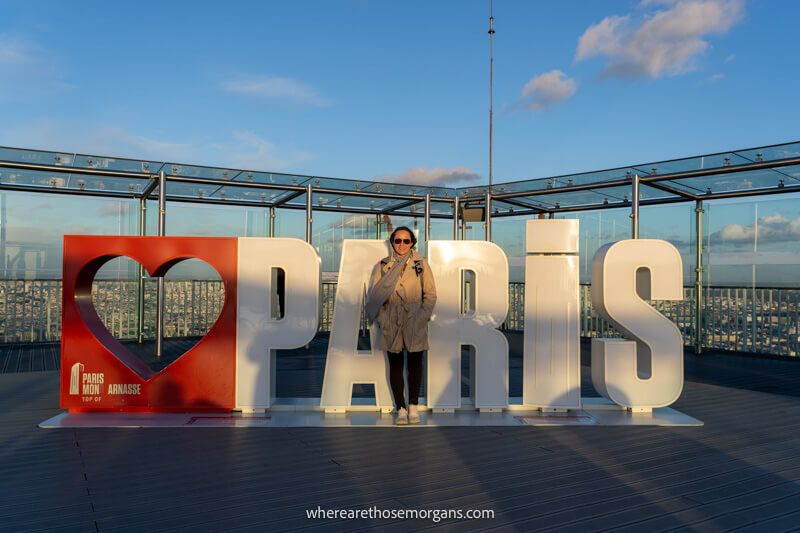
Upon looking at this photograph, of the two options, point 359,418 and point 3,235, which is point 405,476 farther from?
point 3,235

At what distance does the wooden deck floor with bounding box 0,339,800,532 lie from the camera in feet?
10.8

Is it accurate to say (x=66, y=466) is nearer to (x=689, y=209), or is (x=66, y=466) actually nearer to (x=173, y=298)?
(x=173, y=298)

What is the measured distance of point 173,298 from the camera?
11961 mm

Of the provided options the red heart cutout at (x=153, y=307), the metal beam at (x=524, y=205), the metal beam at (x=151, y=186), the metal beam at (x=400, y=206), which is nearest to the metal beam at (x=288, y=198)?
the red heart cutout at (x=153, y=307)

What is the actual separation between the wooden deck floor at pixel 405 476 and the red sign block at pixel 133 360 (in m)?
0.64

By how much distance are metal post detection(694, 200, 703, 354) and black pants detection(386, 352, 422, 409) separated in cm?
678

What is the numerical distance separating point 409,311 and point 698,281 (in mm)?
6920

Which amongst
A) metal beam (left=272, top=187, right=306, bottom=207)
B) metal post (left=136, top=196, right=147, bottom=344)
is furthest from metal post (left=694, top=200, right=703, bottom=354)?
metal post (left=136, top=196, right=147, bottom=344)

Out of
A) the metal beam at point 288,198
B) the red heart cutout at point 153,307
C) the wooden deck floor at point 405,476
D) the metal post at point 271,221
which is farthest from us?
the metal post at point 271,221

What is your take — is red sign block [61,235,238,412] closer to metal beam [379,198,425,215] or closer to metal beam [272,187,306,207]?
metal beam [272,187,306,207]

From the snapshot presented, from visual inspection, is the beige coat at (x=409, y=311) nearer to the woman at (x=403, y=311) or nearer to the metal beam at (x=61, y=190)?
the woman at (x=403, y=311)

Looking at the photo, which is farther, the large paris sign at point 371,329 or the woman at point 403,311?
the large paris sign at point 371,329

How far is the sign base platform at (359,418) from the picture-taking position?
18.2ft

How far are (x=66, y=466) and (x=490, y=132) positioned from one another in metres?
8.89
